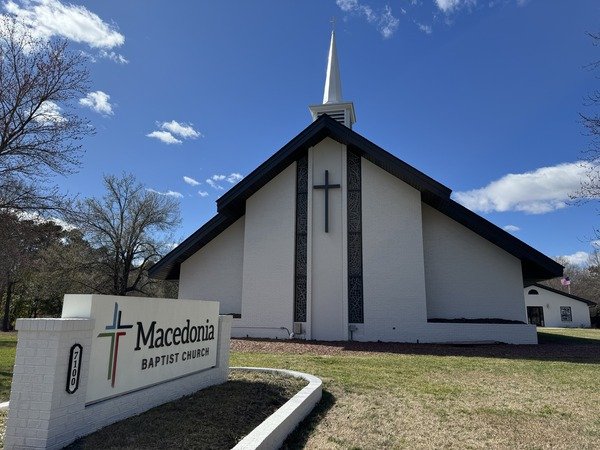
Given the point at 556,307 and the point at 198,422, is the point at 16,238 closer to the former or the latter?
the point at 198,422

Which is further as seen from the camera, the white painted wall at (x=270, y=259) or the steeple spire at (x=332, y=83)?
the steeple spire at (x=332, y=83)

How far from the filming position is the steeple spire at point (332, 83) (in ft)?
70.0

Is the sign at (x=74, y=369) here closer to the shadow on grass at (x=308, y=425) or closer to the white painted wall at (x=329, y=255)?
the shadow on grass at (x=308, y=425)

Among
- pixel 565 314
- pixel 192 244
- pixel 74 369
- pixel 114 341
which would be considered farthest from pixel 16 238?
pixel 565 314

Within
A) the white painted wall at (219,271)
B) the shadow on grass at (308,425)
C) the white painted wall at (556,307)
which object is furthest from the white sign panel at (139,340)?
the white painted wall at (556,307)

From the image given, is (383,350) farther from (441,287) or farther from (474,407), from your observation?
(474,407)

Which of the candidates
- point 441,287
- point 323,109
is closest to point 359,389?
point 441,287

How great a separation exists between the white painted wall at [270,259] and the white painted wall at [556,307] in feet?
118

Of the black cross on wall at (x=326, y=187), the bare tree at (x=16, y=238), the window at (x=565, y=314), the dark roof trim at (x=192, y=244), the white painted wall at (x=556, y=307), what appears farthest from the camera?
the window at (x=565, y=314)

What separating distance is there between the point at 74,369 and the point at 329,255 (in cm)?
1370

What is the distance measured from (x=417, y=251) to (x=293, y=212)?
524cm

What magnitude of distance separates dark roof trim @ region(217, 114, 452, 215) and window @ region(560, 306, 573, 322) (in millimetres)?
35976

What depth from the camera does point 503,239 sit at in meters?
15.7

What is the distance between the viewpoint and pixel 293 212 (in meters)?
18.0
